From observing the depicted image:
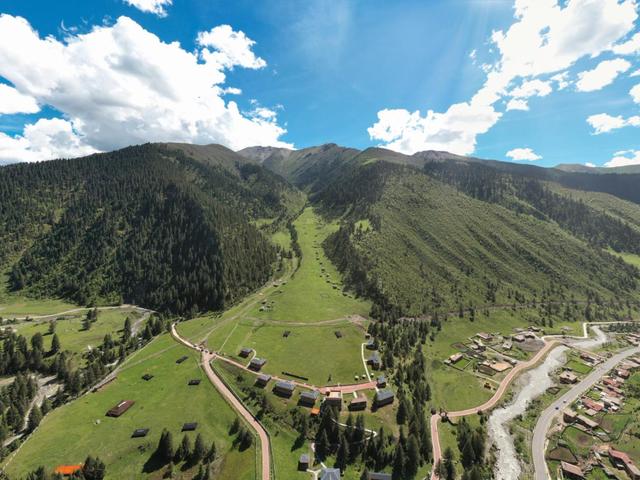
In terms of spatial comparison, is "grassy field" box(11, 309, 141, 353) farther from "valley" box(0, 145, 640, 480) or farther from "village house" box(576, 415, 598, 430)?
"village house" box(576, 415, 598, 430)

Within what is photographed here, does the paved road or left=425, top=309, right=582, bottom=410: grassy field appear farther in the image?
left=425, top=309, right=582, bottom=410: grassy field

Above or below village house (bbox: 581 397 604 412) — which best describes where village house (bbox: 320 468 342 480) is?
above

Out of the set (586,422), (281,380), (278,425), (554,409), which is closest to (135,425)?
(278,425)

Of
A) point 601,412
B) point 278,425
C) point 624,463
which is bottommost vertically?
point 624,463

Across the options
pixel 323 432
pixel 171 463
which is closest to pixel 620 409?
pixel 323 432

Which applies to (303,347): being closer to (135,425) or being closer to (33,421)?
(135,425)

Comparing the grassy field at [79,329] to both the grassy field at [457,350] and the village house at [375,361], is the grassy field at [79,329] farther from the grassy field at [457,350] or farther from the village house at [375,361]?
the grassy field at [457,350]

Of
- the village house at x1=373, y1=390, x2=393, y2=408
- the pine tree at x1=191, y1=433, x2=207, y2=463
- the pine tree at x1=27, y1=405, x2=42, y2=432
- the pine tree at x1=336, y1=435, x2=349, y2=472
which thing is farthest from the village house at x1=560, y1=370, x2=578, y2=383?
the pine tree at x1=27, y1=405, x2=42, y2=432
